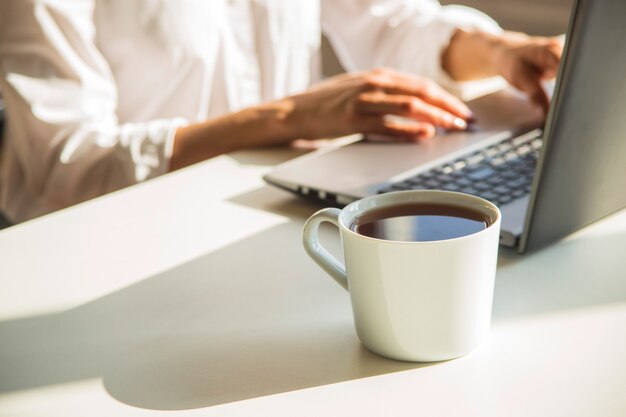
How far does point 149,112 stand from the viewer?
50.1 inches

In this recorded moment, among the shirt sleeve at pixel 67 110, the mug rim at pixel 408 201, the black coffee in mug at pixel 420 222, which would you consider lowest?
the shirt sleeve at pixel 67 110

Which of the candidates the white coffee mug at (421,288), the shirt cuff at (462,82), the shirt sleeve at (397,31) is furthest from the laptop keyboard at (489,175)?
the shirt sleeve at (397,31)

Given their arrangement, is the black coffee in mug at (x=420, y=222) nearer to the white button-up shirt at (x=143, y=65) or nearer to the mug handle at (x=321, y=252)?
the mug handle at (x=321, y=252)

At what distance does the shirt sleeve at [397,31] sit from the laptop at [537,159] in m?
0.36

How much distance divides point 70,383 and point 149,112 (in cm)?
79

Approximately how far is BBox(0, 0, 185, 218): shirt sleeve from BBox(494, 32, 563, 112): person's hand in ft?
1.57

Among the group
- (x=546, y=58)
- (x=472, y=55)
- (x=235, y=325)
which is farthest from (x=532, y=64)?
(x=235, y=325)

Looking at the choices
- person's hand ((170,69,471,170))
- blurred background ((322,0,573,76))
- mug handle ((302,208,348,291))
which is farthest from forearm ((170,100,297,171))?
blurred background ((322,0,573,76))

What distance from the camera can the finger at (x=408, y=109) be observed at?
98 centimetres

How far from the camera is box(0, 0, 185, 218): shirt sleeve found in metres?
1.05

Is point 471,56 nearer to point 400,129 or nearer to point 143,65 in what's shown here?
point 400,129

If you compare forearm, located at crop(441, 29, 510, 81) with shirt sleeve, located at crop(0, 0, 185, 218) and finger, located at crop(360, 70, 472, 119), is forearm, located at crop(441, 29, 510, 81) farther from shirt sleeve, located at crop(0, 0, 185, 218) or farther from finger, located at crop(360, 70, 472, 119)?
shirt sleeve, located at crop(0, 0, 185, 218)

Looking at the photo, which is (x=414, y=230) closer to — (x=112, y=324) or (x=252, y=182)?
(x=112, y=324)

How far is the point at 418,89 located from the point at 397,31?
0.52 meters
